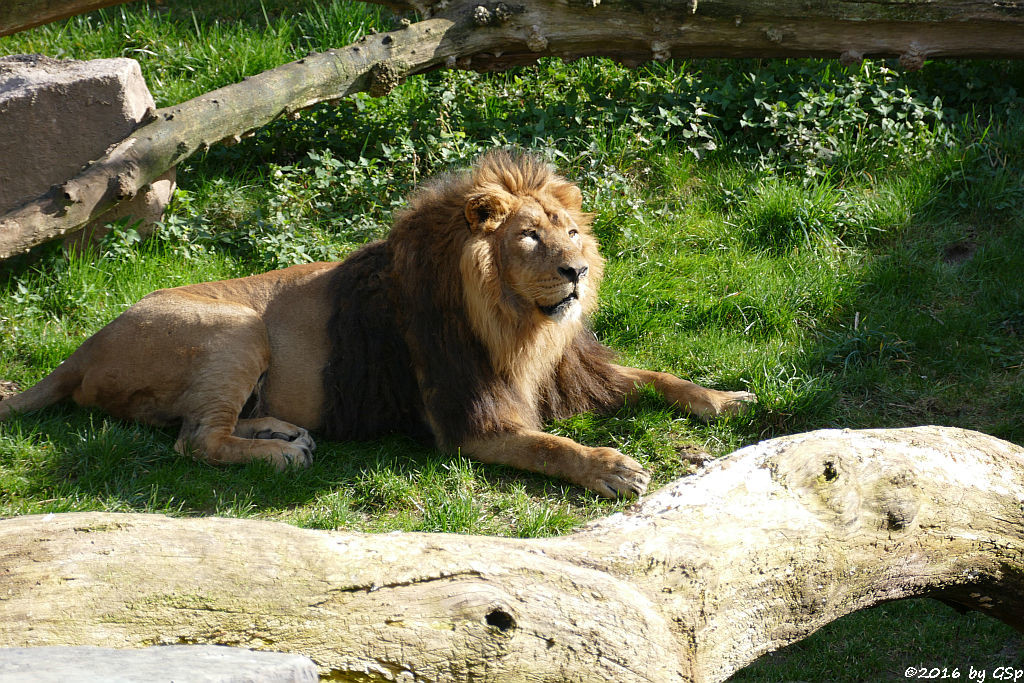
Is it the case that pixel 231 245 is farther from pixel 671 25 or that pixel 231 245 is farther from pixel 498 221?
pixel 671 25

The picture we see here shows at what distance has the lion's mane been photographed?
184 inches

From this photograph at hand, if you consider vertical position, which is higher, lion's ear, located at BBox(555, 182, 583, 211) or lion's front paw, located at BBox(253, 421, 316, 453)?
lion's ear, located at BBox(555, 182, 583, 211)

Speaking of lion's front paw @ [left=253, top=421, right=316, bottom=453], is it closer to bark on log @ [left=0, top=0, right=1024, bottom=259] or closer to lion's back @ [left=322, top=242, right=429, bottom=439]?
lion's back @ [left=322, top=242, right=429, bottom=439]

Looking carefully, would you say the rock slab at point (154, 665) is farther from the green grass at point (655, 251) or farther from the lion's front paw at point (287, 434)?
the lion's front paw at point (287, 434)

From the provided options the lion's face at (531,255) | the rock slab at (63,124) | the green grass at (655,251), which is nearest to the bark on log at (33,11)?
the rock slab at (63,124)

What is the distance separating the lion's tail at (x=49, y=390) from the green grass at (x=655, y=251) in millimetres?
89

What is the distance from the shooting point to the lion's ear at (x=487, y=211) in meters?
4.56

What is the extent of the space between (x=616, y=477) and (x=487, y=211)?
1344mm

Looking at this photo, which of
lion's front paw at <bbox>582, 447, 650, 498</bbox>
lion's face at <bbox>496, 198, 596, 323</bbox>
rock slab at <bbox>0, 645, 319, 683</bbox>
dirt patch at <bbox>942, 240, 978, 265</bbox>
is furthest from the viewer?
dirt patch at <bbox>942, 240, 978, 265</bbox>

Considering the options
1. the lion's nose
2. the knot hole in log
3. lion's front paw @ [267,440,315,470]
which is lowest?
lion's front paw @ [267,440,315,470]

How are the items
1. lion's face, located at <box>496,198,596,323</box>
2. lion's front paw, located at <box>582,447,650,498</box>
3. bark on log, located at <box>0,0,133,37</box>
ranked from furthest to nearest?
1. bark on log, located at <box>0,0,133,37</box>
2. lion's face, located at <box>496,198,596,323</box>
3. lion's front paw, located at <box>582,447,650,498</box>

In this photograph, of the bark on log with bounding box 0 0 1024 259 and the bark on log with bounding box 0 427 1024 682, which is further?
the bark on log with bounding box 0 0 1024 259

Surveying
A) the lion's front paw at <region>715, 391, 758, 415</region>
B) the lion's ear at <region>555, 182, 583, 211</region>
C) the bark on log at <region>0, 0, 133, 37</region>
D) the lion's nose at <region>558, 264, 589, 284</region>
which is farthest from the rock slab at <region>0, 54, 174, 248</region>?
the lion's front paw at <region>715, 391, 758, 415</region>

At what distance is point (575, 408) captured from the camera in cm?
501
